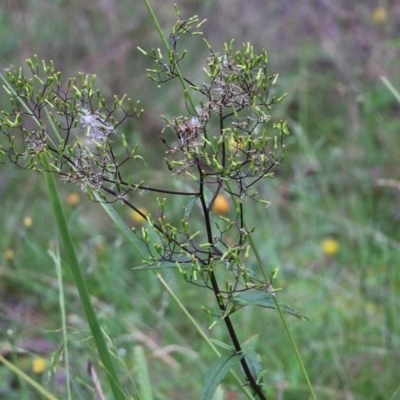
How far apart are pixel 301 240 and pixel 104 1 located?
Answer: 2.04 metres

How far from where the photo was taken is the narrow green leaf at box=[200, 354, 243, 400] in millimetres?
847

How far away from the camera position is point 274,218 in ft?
9.76

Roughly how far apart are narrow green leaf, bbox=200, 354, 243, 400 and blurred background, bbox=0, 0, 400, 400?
1.03 feet

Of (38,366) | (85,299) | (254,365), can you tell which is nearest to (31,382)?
(85,299)

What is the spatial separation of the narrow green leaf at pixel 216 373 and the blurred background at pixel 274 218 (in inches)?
12.3

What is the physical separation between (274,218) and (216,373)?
2131 mm

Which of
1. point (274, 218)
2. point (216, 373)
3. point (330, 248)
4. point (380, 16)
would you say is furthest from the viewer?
point (380, 16)

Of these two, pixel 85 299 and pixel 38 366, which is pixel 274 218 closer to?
pixel 38 366

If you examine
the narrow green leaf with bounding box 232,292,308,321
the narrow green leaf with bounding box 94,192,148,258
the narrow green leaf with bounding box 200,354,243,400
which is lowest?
the narrow green leaf with bounding box 200,354,243,400

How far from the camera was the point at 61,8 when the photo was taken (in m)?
4.17

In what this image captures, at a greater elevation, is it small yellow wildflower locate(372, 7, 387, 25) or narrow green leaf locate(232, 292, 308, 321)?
small yellow wildflower locate(372, 7, 387, 25)

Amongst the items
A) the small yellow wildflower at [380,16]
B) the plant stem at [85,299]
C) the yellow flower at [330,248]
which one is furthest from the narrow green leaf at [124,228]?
the small yellow wildflower at [380,16]

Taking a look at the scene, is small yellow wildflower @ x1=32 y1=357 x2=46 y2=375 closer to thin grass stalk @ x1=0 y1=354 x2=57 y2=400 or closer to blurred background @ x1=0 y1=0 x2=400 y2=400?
blurred background @ x1=0 y1=0 x2=400 y2=400

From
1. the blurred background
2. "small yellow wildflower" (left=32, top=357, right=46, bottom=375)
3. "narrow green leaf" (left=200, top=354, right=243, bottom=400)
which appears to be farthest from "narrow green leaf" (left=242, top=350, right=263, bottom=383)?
"small yellow wildflower" (left=32, top=357, right=46, bottom=375)
